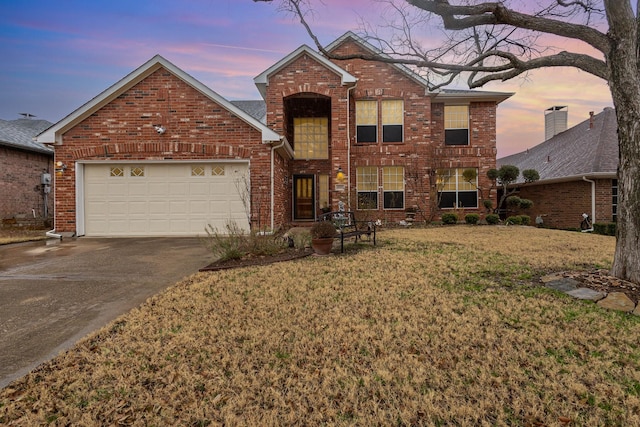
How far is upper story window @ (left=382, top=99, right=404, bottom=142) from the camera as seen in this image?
15.5 m

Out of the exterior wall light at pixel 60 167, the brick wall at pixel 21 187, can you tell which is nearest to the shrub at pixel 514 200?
the exterior wall light at pixel 60 167

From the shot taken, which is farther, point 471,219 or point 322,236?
point 471,219

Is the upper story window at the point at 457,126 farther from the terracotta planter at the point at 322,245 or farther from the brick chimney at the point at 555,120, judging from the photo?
the terracotta planter at the point at 322,245

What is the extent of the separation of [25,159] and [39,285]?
15054mm

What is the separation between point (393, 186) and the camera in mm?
15602

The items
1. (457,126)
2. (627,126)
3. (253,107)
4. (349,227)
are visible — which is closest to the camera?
(627,126)

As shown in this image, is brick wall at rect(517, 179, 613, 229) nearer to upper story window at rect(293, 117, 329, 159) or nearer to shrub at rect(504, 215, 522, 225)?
shrub at rect(504, 215, 522, 225)

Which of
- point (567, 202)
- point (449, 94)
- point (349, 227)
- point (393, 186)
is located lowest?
point (349, 227)

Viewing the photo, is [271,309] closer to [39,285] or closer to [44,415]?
[44,415]

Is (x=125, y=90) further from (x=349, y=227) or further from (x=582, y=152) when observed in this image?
(x=582, y=152)

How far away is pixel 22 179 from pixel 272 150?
1349 centimetres

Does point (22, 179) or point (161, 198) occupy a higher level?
point (22, 179)

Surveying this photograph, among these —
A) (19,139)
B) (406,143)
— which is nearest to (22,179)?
(19,139)

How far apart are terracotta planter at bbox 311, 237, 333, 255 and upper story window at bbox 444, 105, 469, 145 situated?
11381mm
